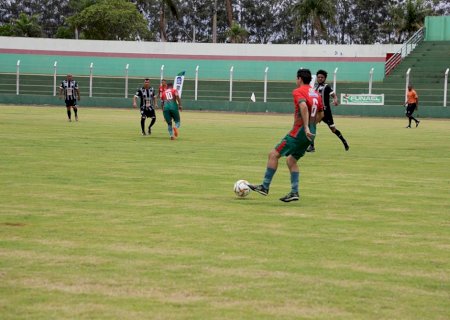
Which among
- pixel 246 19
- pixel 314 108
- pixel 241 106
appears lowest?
pixel 241 106

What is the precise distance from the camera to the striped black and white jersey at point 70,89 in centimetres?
3812

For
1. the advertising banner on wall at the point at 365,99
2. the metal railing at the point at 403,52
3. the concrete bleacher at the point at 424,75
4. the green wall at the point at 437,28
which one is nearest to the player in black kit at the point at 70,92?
the advertising banner on wall at the point at 365,99

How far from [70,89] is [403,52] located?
3422 cm

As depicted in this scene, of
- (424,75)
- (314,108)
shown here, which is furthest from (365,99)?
(314,108)

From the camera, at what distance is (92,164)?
60.8 feet

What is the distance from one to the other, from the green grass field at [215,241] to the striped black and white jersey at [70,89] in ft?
60.0

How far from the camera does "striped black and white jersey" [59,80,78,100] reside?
38.1 meters

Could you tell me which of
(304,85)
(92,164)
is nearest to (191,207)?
(304,85)

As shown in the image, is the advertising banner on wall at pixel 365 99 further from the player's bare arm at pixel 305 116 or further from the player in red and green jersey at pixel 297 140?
the player's bare arm at pixel 305 116

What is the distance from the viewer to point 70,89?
3847 cm

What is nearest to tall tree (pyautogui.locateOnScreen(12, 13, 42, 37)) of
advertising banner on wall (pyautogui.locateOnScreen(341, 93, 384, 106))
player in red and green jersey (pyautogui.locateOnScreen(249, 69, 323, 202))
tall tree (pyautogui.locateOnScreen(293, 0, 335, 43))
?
tall tree (pyautogui.locateOnScreen(293, 0, 335, 43))

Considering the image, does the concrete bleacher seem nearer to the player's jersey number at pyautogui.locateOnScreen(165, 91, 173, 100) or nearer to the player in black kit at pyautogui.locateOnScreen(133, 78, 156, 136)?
the player in black kit at pyautogui.locateOnScreen(133, 78, 156, 136)

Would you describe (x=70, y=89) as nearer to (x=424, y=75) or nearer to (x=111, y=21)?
(x=424, y=75)

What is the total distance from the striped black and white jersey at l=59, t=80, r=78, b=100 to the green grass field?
18301 mm
